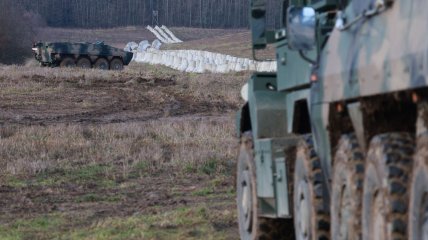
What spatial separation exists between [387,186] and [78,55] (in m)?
47.7

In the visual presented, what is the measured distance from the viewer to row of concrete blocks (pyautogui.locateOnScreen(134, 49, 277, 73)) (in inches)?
2031

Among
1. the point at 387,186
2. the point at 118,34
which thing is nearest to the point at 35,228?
the point at 387,186

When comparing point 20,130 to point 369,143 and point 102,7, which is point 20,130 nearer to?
point 369,143

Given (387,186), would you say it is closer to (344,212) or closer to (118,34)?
(344,212)

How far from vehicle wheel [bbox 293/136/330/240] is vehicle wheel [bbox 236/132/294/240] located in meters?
1.24

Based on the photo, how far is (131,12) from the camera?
8669 centimetres

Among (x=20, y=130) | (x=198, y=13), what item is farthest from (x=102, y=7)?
(x=20, y=130)

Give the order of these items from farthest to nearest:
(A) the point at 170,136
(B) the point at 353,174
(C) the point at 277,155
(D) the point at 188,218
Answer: (A) the point at 170,136 < (D) the point at 188,218 < (C) the point at 277,155 < (B) the point at 353,174

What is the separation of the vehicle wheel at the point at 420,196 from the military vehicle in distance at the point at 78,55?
47283 mm

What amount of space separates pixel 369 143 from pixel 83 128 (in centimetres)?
1597

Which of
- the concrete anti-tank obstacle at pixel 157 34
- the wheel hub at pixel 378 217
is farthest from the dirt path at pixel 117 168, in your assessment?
the concrete anti-tank obstacle at pixel 157 34

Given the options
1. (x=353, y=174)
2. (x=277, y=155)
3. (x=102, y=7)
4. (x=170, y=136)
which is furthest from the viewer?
(x=102, y=7)

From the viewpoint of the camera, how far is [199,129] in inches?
912

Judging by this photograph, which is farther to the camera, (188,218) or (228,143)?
(228,143)
